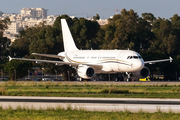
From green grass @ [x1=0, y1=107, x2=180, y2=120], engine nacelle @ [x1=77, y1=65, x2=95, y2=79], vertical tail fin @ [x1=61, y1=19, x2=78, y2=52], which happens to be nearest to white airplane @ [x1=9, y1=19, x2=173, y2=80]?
engine nacelle @ [x1=77, y1=65, x2=95, y2=79]

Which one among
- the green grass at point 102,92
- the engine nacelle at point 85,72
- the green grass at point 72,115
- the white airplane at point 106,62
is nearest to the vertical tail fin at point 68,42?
the white airplane at point 106,62

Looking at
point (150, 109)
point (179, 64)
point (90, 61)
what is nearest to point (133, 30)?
point (179, 64)

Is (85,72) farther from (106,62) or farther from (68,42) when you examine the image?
(68,42)

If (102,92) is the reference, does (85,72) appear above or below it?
above

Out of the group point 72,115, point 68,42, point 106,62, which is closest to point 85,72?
point 106,62

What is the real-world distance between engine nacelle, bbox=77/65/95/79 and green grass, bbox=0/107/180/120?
36.5 m

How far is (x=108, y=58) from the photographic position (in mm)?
60438

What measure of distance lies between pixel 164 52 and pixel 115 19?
1851 cm

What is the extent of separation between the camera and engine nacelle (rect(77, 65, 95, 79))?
59.6 meters

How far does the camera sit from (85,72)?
5947 cm

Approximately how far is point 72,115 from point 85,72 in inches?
1517

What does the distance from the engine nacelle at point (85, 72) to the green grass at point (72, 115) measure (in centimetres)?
3647

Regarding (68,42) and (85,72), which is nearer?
(85,72)

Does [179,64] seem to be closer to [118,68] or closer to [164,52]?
[164,52]
